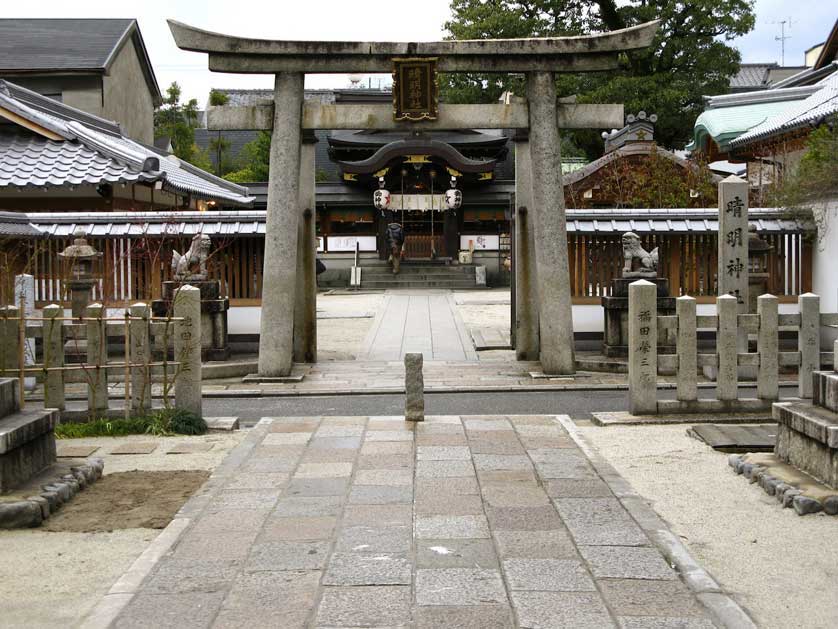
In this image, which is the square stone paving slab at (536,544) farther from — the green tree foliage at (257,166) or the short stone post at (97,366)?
the green tree foliage at (257,166)

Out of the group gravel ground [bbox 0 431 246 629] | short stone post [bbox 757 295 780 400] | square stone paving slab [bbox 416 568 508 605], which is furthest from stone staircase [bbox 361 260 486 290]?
square stone paving slab [bbox 416 568 508 605]

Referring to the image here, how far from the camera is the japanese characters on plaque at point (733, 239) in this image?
1348cm

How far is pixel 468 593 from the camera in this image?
4980mm

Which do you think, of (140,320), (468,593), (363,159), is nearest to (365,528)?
(468,593)

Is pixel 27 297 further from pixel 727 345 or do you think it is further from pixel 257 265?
pixel 727 345

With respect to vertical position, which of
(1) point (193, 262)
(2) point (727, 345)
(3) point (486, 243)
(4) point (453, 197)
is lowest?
(2) point (727, 345)

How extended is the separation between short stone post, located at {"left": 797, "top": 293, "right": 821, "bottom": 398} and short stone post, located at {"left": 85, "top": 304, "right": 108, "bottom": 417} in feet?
23.3

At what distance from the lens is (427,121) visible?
1395cm

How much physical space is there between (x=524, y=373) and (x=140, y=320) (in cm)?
622

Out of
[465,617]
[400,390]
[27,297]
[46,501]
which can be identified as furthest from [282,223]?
[465,617]

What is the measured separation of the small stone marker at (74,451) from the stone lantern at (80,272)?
19.8 ft

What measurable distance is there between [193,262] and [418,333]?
638 cm

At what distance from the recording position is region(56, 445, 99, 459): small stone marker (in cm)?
843

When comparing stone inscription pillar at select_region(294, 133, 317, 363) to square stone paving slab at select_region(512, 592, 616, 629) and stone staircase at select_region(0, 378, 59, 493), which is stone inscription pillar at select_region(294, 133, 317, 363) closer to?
stone staircase at select_region(0, 378, 59, 493)
